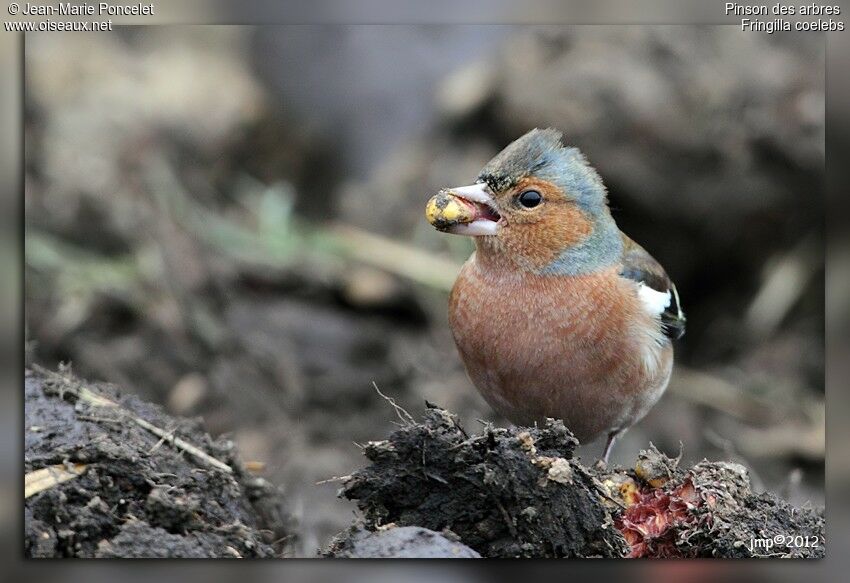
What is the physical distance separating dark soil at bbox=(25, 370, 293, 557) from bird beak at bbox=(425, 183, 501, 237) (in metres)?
1.38

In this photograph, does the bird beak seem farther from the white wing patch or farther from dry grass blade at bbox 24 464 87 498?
dry grass blade at bbox 24 464 87 498

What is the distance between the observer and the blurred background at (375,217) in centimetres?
672

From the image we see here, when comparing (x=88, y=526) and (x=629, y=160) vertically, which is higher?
(x=629, y=160)

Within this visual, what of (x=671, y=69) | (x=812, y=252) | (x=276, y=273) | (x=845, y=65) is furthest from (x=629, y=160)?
(x=845, y=65)

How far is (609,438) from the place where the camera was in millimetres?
5234

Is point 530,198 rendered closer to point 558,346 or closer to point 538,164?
point 538,164

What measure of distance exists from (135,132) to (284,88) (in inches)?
48.3

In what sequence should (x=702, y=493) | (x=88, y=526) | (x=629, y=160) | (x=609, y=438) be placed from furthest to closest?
1. (x=629, y=160)
2. (x=609, y=438)
3. (x=702, y=493)
4. (x=88, y=526)

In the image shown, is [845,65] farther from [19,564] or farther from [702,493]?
[19,564]

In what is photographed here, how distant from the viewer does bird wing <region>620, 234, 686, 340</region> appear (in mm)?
5098

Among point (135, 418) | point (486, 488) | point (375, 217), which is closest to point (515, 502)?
point (486, 488)

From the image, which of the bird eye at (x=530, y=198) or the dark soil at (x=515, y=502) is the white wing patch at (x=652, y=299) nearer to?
the bird eye at (x=530, y=198)

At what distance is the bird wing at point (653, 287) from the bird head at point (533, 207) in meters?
0.25

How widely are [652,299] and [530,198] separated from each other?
0.84 m
